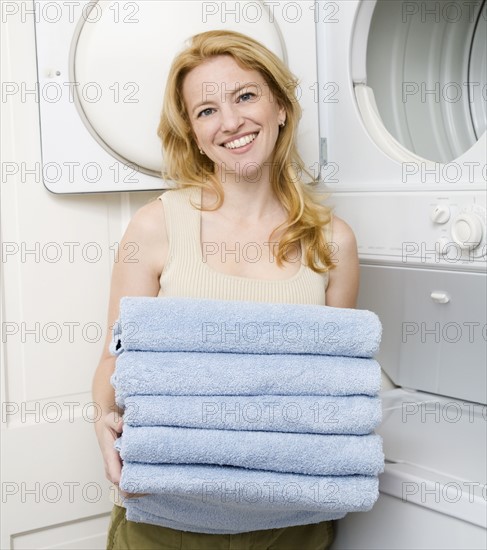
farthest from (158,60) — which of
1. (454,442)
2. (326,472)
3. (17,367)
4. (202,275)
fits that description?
(454,442)

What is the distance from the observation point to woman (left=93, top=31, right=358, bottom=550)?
130 centimetres

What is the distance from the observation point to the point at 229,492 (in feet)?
3.53

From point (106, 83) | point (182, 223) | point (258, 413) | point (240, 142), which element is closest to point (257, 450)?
point (258, 413)

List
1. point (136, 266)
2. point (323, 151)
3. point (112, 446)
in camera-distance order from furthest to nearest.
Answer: point (323, 151) → point (136, 266) → point (112, 446)

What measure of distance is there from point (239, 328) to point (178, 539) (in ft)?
1.48

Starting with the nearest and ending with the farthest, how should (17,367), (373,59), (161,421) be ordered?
1. (161,421)
2. (17,367)
3. (373,59)

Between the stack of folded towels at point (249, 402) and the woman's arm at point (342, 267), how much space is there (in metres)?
0.30

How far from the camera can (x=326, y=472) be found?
109 centimetres

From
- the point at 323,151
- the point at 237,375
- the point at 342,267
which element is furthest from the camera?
the point at 323,151

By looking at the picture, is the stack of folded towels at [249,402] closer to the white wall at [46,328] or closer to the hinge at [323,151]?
the white wall at [46,328]

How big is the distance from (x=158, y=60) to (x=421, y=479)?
868 millimetres

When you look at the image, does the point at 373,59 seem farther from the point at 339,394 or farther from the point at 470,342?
the point at 339,394

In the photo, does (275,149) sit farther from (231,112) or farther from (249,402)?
(249,402)

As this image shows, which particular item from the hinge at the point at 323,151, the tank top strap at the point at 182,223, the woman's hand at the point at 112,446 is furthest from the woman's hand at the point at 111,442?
the hinge at the point at 323,151
